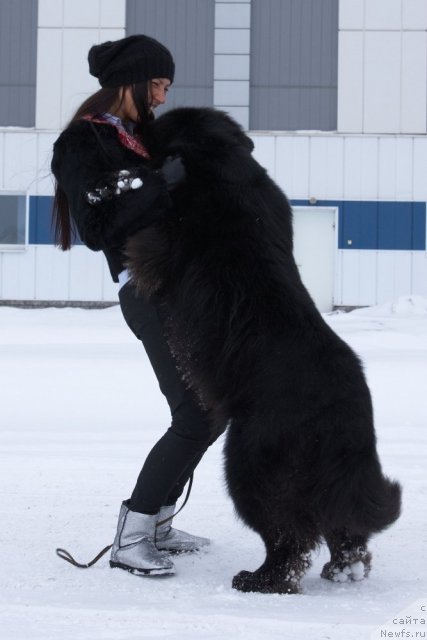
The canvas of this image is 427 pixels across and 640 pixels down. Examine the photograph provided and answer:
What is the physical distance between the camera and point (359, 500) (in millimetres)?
2205

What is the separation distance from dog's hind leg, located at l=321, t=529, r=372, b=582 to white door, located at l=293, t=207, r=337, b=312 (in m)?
12.3

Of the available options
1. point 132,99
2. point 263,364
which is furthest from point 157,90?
point 263,364

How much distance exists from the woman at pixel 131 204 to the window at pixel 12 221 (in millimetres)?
12528

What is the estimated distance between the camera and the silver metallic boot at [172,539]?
9.17 feet

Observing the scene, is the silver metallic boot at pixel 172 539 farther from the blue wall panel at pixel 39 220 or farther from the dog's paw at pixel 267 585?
the blue wall panel at pixel 39 220

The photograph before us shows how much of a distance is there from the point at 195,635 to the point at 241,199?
1.04 metres

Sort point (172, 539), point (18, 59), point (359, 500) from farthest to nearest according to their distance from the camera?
point (18, 59), point (172, 539), point (359, 500)

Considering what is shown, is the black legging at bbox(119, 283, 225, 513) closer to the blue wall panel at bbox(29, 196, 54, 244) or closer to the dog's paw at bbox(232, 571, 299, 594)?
the dog's paw at bbox(232, 571, 299, 594)

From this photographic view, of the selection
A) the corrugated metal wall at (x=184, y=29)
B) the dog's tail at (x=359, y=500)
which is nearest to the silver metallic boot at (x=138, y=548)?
the dog's tail at (x=359, y=500)

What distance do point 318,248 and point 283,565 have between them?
12671 mm

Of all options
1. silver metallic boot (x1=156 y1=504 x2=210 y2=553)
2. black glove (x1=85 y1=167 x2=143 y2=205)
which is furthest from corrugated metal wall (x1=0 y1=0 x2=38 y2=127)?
black glove (x1=85 y1=167 x2=143 y2=205)

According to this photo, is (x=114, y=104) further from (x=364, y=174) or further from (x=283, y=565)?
(x=364, y=174)

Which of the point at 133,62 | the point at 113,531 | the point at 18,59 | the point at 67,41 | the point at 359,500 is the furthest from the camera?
the point at 18,59

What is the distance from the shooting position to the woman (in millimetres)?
2367
